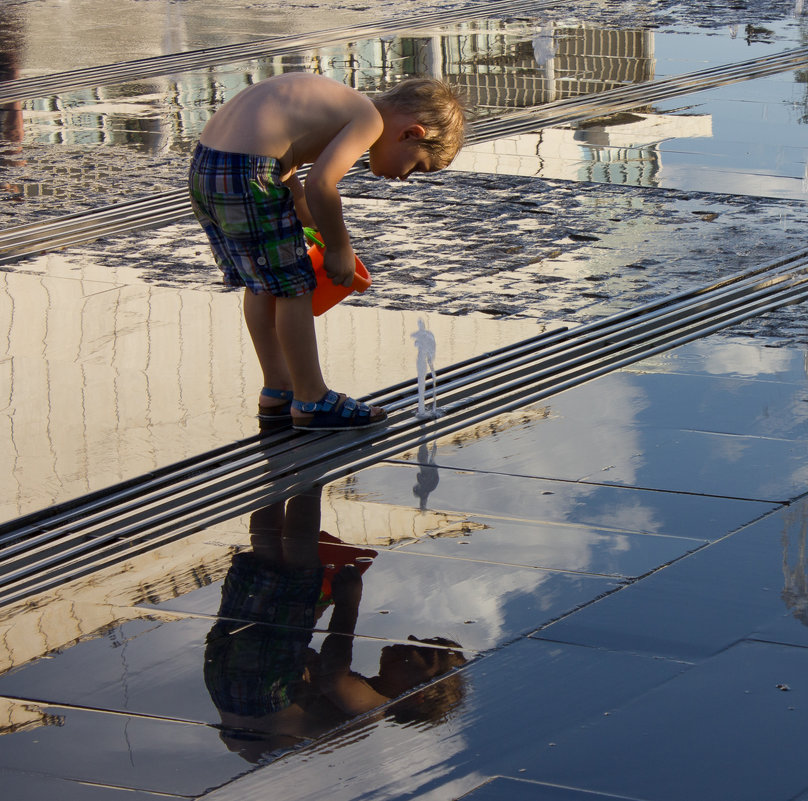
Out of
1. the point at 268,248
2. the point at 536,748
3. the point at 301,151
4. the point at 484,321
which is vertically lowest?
the point at 536,748

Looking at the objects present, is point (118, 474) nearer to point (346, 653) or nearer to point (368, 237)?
point (346, 653)

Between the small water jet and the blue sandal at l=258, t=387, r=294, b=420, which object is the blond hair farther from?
the blue sandal at l=258, t=387, r=294, b=420

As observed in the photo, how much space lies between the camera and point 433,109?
4621 millimetres

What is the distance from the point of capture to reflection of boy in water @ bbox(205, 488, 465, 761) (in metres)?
2.95

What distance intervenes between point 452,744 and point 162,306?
12.1ft

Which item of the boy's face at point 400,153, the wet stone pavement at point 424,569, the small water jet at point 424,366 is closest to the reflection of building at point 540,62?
the wet stone pavement at point 424,569

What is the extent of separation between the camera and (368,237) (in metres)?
7.18

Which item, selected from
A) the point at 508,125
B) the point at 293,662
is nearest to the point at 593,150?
the point at 508,125

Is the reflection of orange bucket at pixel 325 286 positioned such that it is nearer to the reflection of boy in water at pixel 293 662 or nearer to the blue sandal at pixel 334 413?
the blue sandal at pixel 334 413

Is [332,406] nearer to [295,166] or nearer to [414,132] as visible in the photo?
[295,166]

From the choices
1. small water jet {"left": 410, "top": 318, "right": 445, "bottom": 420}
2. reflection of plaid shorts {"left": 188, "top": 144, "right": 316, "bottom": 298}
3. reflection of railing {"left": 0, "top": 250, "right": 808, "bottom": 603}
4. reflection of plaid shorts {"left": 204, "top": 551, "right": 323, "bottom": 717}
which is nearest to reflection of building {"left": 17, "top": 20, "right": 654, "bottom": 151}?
small water jet {"left": 410, "top": 318, "right": 445, "bottom": 420}

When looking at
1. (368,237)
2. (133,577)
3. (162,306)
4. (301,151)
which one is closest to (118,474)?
(133,577)

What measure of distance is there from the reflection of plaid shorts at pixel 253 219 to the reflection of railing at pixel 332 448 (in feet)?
1.79

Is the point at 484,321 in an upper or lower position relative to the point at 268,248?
lower
